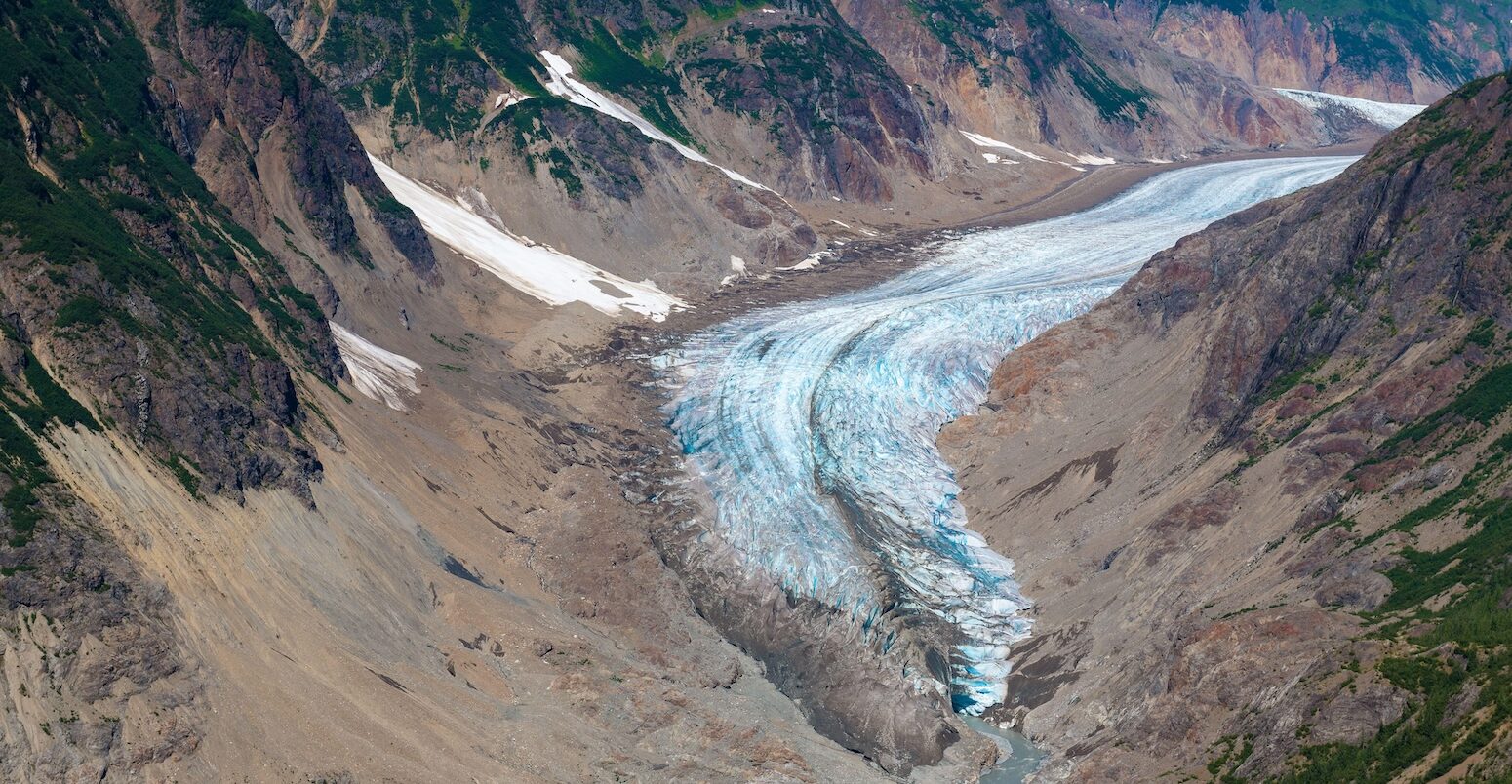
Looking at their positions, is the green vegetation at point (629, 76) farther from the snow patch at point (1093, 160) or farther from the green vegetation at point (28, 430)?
the green vegetation at point (28, 430)

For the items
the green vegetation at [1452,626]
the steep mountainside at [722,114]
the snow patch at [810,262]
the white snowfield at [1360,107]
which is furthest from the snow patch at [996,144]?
the green vegetation at [1452,626]

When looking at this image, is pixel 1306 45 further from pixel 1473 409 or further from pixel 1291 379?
pixel 1473 409

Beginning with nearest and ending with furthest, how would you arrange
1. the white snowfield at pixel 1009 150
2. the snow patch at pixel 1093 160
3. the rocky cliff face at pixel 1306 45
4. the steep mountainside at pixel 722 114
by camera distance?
the steep mountainside at pixel 722 114 < the white snowfield at pixel 1009 150 < the snow patch at pixel 1093 160 < the rocky cliff face at pixel 1306 45

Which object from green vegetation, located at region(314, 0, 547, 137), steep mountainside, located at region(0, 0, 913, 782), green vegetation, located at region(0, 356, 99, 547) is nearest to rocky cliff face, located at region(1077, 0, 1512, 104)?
green vegetation, located at region(314, 0, 547, 137)

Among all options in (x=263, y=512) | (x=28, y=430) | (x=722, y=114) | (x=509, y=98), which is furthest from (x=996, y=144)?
(x=28, y=430)

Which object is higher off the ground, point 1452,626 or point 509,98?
point 509,98

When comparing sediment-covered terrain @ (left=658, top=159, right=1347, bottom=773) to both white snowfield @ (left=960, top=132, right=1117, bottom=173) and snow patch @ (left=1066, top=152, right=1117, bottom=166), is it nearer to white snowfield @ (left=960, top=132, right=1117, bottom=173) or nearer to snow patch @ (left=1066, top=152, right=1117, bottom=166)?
white snowfield @ (left=960, top=132, right=1117, bottom=173)
